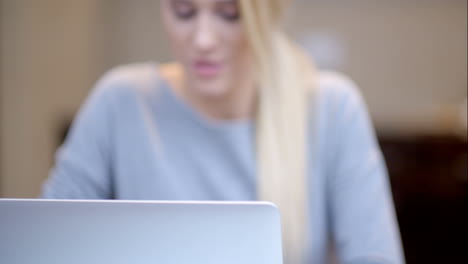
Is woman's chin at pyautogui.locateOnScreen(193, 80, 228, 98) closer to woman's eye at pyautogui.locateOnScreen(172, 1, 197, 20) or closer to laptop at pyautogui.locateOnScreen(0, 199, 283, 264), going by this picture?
woman's eye at pyautogui.locateOnScreen(172, 1, 197, 20)

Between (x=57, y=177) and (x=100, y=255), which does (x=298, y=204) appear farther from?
(x=100, y=255)

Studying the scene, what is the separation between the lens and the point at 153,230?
560mm

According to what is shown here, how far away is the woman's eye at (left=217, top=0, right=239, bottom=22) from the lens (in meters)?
1.00

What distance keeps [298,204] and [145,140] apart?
308mm

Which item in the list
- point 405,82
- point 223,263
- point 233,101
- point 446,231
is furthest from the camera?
point 405,82

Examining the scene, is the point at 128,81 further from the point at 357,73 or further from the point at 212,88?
the point at 357,73

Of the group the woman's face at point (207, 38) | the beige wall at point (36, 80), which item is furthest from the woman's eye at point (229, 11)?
the beige wall at point (36, 80)

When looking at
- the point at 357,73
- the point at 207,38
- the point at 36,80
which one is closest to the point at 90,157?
the point at 207,38

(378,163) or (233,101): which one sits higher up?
(233,101)

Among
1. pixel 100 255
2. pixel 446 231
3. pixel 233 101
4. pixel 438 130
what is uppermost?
pixel 233 101

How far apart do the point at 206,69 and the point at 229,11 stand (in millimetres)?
106

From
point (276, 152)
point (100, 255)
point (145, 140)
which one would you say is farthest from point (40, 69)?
point (100, 255)

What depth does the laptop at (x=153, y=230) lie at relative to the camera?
556 millimetres

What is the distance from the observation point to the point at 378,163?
1.09 m
